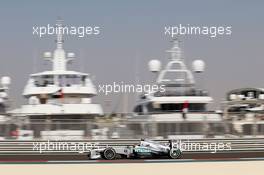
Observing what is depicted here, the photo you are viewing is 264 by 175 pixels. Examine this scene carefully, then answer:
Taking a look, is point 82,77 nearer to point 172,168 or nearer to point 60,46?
point 60,46

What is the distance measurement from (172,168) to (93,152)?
716cm

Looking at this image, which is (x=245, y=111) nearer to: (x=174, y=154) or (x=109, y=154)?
(x=174, y=154)

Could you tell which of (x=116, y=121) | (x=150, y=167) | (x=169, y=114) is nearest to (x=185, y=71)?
(x=169, y=114)

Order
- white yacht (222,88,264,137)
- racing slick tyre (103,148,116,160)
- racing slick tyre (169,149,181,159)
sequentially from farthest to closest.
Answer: white yacht (222,88,264,137) → racing slick tyre (169,149,181,159) → racing slick tyre (103,148,116,160)

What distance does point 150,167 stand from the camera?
10.6m

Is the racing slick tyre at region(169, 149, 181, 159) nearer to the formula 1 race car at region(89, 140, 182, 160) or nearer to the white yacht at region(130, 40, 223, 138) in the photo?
the formula 1 race car at region(89, 140, 182, 160)

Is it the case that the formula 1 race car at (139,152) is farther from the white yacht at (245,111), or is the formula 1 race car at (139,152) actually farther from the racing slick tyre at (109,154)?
the white yacht at (245,111)

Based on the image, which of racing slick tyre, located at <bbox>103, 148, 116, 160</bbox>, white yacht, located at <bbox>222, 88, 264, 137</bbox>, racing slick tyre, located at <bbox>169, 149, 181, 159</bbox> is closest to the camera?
racing slick tyre, located at <bbox>103, 148, 116, 160</bbox>

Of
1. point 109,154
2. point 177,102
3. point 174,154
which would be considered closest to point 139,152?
point 109,154

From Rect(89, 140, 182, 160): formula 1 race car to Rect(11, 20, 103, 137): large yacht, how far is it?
8.42 meters

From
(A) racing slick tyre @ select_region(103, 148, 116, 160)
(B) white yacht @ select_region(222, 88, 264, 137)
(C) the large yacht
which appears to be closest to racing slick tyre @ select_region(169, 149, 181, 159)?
(A) racing slick tyre @ select_region(103, 148, 116, 160)

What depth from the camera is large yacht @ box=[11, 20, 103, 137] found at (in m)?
26.6

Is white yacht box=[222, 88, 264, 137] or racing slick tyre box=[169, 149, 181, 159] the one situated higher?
white yacht box=[222, 88, 264, 137]

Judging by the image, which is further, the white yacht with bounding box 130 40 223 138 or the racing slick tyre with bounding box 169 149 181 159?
the white yacht with bounding box 130 40 223 138
